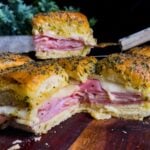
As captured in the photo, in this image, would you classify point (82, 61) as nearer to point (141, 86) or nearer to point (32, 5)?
point (141, 86)

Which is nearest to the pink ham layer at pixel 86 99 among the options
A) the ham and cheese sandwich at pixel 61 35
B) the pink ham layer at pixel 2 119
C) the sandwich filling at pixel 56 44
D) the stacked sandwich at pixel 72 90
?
the stacked sandwich at pixel 72 90

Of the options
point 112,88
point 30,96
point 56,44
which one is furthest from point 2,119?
point 56,44

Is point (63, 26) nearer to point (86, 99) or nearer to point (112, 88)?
point (86, 99)

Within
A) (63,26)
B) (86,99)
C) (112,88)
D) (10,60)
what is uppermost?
(63,26)

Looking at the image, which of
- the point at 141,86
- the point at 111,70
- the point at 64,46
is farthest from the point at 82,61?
the point at 64,46

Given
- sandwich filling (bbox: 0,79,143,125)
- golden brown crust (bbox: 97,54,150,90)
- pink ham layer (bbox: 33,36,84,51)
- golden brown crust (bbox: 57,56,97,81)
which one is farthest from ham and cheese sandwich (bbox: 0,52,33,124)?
pink ham layer (bbox: 33,36,84,51)

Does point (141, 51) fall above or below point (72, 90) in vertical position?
above
